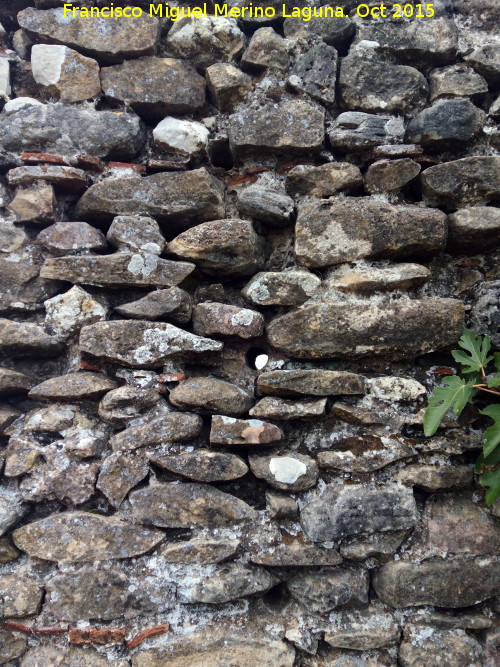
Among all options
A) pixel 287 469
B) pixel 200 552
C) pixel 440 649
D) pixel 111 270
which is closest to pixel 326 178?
pixel 111 270

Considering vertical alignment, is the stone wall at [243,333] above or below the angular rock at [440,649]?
above

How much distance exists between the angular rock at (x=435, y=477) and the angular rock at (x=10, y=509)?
1.35 metres

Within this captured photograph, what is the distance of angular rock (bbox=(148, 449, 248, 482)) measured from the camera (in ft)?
5.51

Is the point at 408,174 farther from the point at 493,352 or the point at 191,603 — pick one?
the point at 191,603

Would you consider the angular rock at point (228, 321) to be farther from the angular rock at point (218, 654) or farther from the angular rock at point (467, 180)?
the angular rock at point (218, 654)

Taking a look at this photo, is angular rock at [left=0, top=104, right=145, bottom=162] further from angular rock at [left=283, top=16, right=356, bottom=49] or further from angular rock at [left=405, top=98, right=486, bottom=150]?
angular rock at [left=405, top=98, right=486, bottom=150]

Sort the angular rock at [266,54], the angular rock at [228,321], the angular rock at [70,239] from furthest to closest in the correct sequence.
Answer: the angular rock at [266,54] → the angular rock at [70,239] → the angular rock at [228,321]

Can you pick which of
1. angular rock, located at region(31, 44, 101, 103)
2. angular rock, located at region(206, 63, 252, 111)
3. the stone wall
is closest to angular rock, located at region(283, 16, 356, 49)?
the stone wall

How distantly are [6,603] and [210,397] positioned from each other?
95 cm

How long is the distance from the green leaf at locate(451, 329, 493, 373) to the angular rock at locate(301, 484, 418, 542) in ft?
1.63

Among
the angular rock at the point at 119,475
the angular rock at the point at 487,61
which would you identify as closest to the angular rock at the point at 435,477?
the angular rock at the point at 119,475

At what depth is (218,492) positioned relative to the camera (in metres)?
1.69

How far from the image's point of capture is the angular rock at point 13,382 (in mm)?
1792

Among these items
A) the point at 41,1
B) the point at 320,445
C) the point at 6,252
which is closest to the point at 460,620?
the point at 320,445
